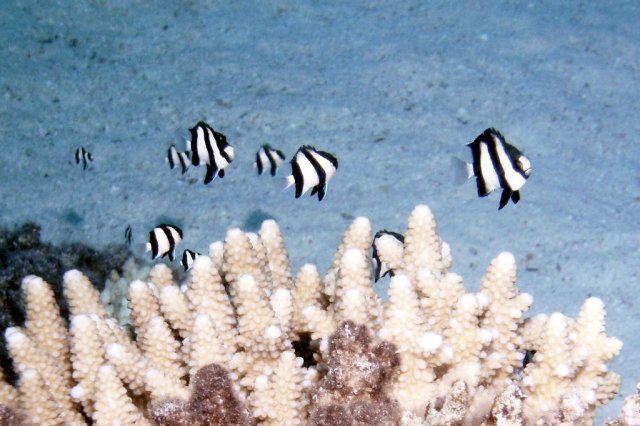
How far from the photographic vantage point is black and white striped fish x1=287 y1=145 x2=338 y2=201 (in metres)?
4.52

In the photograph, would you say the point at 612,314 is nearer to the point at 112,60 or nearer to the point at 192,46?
the point at 192,46

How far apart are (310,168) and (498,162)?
1.52 m

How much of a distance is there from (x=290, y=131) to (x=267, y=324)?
6.03m

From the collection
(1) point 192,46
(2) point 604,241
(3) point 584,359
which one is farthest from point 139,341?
(1) point 192,46

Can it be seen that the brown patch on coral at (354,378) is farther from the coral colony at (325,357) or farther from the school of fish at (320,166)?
the school of fish at (320,166)

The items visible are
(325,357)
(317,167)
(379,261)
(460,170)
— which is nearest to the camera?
(325,357)

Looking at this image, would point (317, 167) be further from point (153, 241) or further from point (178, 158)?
point (178, 158)

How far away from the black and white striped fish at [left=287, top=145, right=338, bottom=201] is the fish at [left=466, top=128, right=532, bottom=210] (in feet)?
4.32

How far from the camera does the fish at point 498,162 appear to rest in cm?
349

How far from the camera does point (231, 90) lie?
9.27 meters

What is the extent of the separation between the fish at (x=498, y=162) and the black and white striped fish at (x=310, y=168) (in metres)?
1.32

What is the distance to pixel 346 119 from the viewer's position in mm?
8438

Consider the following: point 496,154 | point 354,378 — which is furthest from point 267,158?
point 354,378

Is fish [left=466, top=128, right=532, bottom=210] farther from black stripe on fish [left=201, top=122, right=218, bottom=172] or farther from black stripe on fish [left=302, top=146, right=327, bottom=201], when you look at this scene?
black stripe on fish [left=201, top=122, right=218, bottom=172]
